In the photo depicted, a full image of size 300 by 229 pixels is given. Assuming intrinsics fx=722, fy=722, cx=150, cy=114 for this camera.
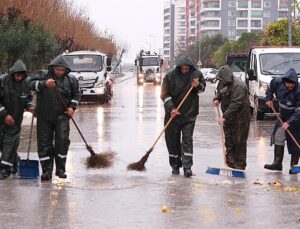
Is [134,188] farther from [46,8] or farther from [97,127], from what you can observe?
[46,8]

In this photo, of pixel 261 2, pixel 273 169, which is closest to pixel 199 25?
pixel 261 2

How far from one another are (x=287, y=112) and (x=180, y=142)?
1688mm

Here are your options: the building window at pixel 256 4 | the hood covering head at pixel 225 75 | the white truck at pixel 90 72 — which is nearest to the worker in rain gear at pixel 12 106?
the hood covering head at pixel 225 75

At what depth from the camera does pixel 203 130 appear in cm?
1759

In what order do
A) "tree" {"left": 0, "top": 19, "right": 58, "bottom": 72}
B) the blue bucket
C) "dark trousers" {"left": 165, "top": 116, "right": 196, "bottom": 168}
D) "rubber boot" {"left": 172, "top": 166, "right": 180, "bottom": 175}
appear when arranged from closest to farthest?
the blue bucket → "dark trousers" {"left": 165, "top": 116, "right": 196, "bottom": 168} → "rubber boot" {"left": 172, "top": 166, "right": 180, "bottom": 175} → "tree" {"left": 0, "top": 19, "right": 58, "bottom": 72}

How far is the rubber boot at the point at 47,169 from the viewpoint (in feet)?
32.2

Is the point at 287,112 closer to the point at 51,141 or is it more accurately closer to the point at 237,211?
the point at 237,211

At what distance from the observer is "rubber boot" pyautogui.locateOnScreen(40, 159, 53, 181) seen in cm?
982

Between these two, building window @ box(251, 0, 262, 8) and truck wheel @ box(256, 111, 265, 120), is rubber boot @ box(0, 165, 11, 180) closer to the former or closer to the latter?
truck wheel @ box(256, 111, 265, 120)

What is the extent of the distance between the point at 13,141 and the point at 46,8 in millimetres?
35353

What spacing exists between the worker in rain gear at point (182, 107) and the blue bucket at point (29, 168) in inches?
77.6

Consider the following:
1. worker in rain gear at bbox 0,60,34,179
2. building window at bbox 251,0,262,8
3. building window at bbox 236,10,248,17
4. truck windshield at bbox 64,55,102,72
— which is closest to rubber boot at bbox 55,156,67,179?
worker in rain gear at bbox 0,60,34,179

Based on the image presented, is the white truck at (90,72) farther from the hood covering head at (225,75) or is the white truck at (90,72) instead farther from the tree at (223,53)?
the tree at (223,53)

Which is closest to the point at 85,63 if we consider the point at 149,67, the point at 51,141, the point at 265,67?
the point at 265,67
